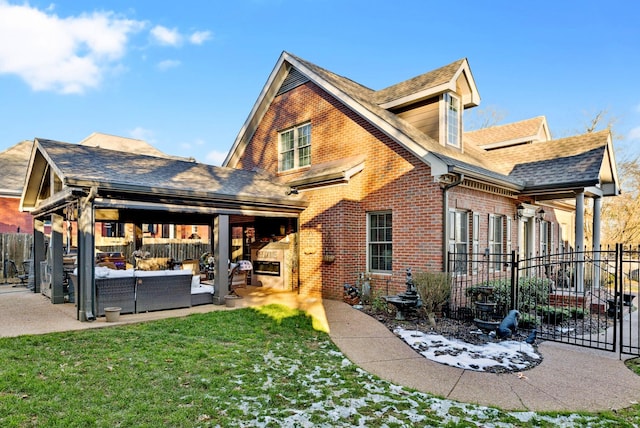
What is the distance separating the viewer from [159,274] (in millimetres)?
8859

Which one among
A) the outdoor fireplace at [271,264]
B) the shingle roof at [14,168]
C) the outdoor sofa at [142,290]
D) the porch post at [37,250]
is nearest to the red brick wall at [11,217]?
the shingle roof at [14,168]

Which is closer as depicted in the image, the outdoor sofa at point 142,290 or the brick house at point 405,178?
the outdoor sofa at point 142,290

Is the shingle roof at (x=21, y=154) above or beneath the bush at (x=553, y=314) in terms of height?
Result: above

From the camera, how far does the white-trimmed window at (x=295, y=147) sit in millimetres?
13357

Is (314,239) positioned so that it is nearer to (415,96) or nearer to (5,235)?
(415,96)

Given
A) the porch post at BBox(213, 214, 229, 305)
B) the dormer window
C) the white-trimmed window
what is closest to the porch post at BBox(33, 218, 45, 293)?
the porch post at BBox(213, 214, 229, 305)

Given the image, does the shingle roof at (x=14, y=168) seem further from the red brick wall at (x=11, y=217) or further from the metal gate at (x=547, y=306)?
the metal gate at (x=547, y=306)

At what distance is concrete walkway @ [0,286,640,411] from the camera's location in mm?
4648

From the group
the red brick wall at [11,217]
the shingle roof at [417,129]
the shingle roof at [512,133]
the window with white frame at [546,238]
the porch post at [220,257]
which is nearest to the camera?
the porch post at [220,257]

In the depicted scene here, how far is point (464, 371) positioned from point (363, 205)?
20.2 ft

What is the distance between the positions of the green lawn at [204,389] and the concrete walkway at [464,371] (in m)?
0.29

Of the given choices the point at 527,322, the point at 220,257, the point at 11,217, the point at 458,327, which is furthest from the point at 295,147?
the point at 11,217

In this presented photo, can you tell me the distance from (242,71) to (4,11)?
32.7 feet

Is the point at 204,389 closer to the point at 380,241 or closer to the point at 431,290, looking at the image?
the point at 431,290
